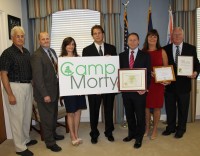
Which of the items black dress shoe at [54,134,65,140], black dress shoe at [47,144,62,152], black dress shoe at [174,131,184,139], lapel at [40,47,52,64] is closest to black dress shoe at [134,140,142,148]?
black dress shoe at [174,131,184,139]

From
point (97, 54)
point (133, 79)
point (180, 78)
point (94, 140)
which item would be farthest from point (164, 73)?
point (94, 140)

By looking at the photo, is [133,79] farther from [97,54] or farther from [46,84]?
[46,84]

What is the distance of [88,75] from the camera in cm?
303

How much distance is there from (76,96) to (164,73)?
124 cm

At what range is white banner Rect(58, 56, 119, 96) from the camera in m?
2.96

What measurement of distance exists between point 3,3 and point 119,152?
9.32 ft

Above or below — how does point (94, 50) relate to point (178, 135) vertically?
above

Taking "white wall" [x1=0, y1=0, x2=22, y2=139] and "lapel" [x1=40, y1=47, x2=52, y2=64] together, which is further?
"white wall" [x1=0, y1=0, x2=22, y2=139]

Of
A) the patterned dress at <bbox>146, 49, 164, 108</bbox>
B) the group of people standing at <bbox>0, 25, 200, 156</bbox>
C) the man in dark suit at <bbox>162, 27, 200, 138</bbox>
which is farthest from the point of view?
the man in dark suit at <bbox>162, 27, 200, 138</bbox>

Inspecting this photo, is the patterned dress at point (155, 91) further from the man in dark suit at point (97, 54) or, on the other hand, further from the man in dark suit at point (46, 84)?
the man in dark suit at point (46, 84)

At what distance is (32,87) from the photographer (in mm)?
3039

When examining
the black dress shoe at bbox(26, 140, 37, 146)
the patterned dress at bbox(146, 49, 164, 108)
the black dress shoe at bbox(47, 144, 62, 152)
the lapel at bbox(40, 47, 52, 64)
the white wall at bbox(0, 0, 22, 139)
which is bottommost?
the black dress shoe at bbox(26, 140, 37, 146)

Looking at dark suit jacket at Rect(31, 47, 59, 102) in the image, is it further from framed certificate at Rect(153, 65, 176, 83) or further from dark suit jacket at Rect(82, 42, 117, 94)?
framed certificate at Rect(153, 65, 176, 83)

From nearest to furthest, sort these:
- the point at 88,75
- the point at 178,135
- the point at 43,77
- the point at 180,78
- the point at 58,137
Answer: the point at 43,77
the point at 88,75
the point at 180,78
the point at 178,135
the point at 58,137
